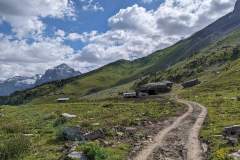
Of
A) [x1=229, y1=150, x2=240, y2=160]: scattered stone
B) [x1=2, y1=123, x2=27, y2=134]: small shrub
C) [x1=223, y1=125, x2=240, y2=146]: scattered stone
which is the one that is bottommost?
[x1=229, y1=150, x2=240, y2=160]: scattered stone

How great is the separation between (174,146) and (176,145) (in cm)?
41

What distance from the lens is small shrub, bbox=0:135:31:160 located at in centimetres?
2675

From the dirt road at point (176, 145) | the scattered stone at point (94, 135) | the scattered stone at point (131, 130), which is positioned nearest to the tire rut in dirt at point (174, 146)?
the dirt road at point (176, 145)

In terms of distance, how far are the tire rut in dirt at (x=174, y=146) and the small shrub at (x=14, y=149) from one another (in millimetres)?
8911

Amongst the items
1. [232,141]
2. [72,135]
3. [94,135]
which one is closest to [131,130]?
[94,135]

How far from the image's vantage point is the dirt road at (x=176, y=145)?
1050 inches

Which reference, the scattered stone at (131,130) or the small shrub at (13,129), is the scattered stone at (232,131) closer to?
the scattered stone at (131,130)

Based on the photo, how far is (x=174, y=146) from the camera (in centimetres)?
2997

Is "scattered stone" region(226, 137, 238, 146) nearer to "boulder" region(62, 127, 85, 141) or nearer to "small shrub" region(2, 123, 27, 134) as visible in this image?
"boulder" region(62, 127, 85, 141)

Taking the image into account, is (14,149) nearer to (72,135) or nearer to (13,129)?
(72,135)

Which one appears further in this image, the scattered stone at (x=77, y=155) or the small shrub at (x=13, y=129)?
the small shrub at (x=13, y=129)

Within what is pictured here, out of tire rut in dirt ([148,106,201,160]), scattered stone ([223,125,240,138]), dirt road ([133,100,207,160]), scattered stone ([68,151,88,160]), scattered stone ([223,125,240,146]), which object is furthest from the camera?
scattered stone ([223,125,240,138])

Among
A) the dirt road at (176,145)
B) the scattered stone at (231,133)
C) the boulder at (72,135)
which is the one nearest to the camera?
the dirt road at (176,145)

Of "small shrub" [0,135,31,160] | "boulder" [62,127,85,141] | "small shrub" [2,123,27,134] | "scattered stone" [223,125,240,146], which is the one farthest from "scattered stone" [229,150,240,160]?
"small shrub" [2,123,27,134]
